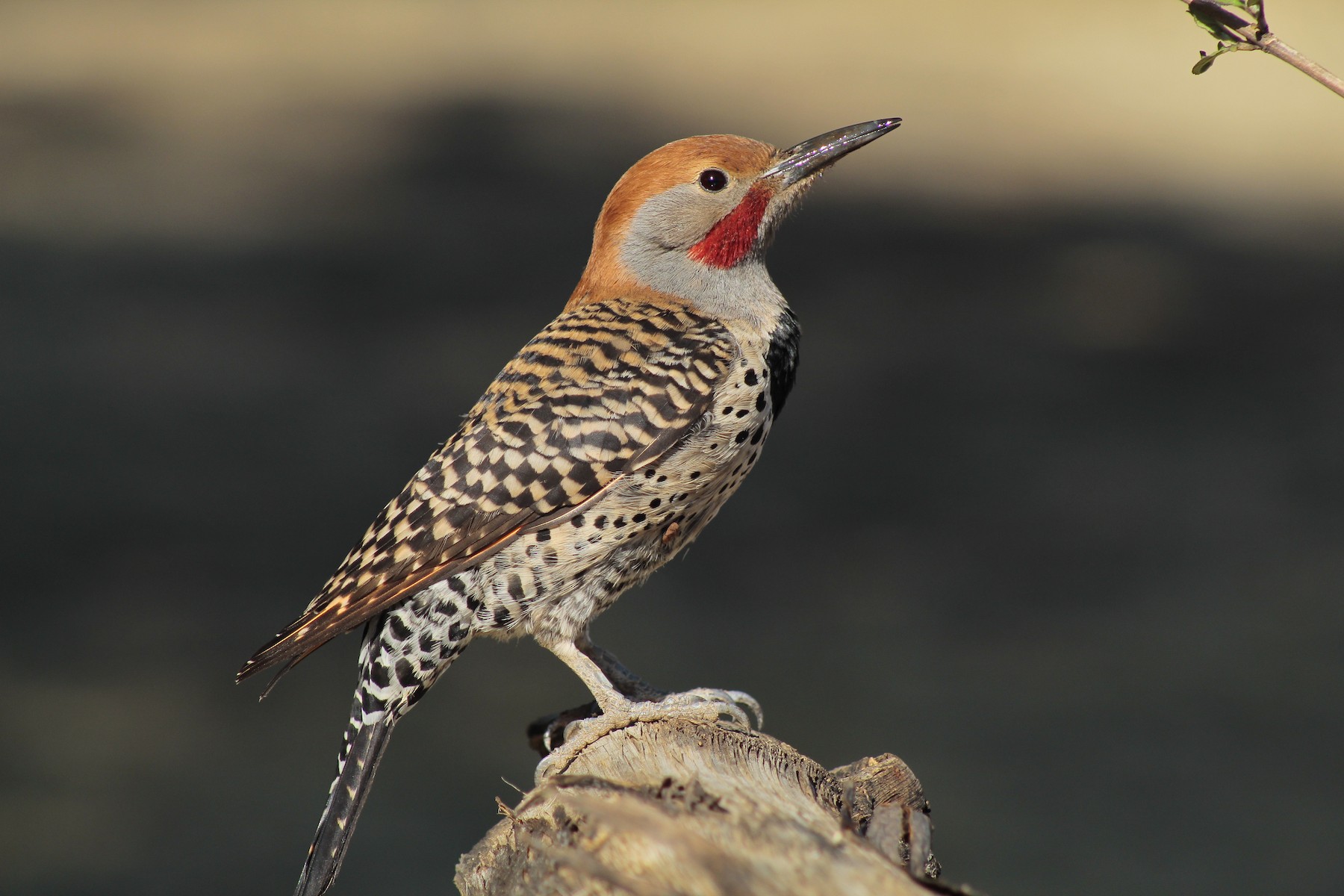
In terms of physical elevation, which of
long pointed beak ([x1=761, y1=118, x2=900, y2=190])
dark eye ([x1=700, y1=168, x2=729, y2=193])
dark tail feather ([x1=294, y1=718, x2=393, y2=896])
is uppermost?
long pointed beak ([x1=761, y1=118, x2=900, y2=190])

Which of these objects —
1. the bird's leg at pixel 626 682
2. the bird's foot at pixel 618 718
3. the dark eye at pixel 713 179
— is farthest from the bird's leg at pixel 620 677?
the dark eye at pixel 713 179

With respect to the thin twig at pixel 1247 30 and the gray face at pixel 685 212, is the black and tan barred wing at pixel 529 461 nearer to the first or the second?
the gray face at pixel 685 212

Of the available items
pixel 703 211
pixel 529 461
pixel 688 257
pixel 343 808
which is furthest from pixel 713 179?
pixel 343 808

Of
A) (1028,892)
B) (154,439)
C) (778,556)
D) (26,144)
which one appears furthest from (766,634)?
(26,144)

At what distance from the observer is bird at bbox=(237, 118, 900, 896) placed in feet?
12.3

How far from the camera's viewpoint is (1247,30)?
2.16 meters

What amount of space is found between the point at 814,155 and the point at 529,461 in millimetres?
1311

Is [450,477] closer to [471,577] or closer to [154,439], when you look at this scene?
[471,577]

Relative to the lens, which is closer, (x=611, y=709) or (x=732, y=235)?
(x=611, y=709)

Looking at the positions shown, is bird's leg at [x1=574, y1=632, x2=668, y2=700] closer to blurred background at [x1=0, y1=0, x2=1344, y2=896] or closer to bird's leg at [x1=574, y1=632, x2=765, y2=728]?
bird's leg at [x1=574, y1=632, x2=765, y2=728]

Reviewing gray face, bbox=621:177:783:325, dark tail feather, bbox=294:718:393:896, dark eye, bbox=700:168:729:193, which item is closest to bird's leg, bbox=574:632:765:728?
dark tail feather, bbox=294:718:393:896

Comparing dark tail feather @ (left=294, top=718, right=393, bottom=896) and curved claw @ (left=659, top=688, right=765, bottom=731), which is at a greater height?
curved claw @ (left=659, top=688, right=765, bottom=731)

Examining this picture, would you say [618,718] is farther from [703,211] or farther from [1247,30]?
[1247,30]

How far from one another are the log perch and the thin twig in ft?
4.51
